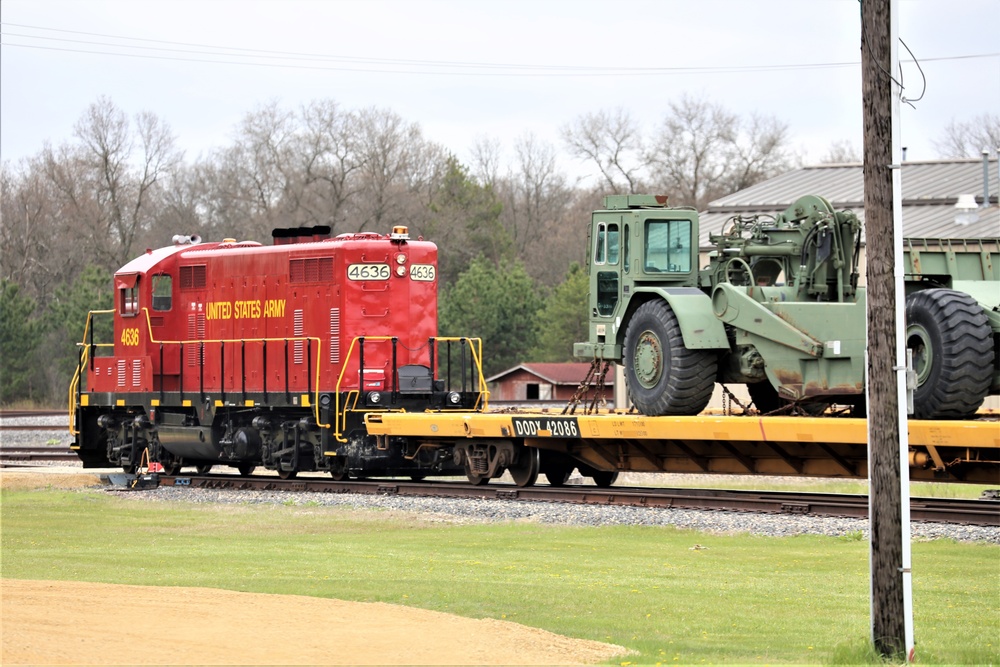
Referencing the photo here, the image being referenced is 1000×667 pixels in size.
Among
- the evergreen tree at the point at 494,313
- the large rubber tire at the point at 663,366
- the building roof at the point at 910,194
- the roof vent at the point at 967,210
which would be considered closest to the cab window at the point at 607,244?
the large rubber tire at the point at 663,366

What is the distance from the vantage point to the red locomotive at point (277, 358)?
22.1m

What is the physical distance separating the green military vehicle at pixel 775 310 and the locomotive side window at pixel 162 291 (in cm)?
1004

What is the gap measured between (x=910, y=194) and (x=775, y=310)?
97.2ft

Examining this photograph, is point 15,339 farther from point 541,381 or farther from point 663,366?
point 663,366

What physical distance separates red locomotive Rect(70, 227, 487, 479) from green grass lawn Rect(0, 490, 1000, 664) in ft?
14.0

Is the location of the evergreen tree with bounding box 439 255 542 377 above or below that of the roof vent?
below

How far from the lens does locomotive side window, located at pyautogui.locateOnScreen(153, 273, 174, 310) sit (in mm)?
25312

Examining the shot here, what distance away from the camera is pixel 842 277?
16719 mm

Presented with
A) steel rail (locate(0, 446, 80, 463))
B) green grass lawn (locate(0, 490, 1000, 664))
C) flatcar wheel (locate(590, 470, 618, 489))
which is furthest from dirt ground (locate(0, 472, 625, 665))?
steel rail (locate(0, 446, 80, 463))

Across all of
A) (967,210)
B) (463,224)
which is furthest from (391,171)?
(967,210)

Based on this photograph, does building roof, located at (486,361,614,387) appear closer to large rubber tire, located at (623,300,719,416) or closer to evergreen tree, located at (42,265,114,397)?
evergreen tree, located at (42,265,114,397)

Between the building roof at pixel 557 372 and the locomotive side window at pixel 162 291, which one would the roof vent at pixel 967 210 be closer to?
the building roof at pixel 557 372

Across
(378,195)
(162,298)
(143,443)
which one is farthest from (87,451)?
(378,195)

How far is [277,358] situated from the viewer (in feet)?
76.2
